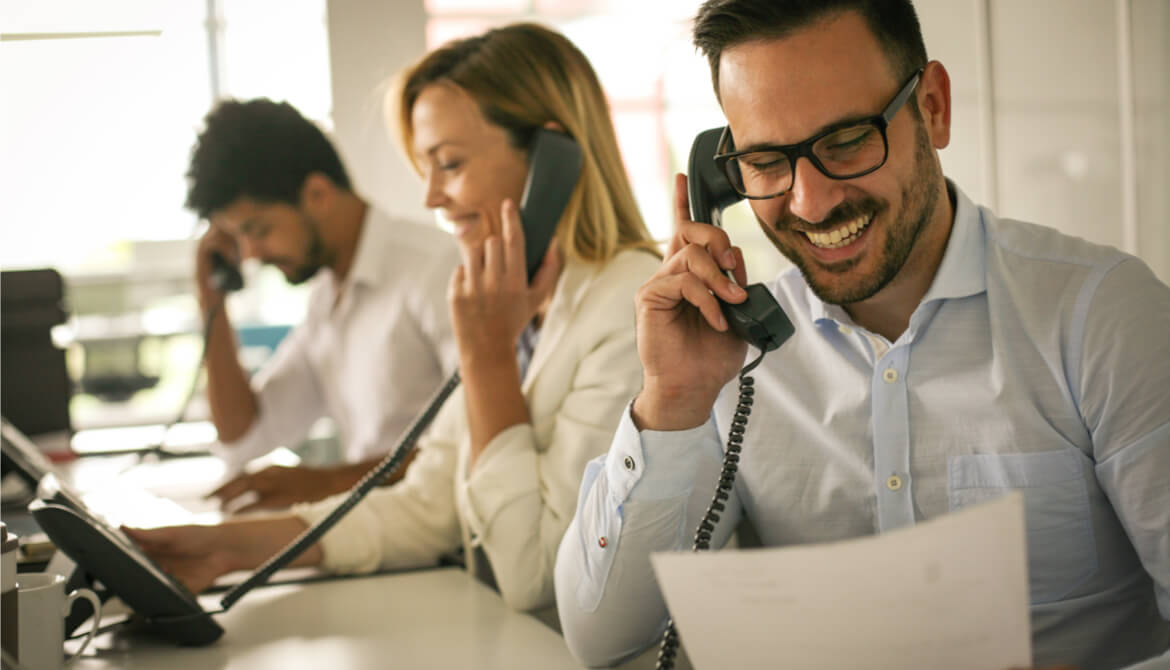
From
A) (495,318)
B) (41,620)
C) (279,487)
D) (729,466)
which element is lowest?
(279,487)

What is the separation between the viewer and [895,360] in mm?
1077

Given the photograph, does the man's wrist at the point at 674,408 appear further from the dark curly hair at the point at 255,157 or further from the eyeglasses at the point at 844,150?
the dark curly hair at the point at 255,157

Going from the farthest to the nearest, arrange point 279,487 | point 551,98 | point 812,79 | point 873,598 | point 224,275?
point 224,275, point 279,487, point 551,98, point 812,79, point 873,598

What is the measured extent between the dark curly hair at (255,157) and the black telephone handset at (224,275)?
117mm

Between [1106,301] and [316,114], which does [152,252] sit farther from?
[1106,301]

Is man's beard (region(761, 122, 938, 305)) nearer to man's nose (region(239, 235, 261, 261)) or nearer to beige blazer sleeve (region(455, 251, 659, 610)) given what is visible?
beige blazer sleeve (region(455, 251, 659, 610))

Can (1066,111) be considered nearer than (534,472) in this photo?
No

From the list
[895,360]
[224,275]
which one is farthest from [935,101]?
[224,275]

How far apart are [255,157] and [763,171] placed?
6.11 feet

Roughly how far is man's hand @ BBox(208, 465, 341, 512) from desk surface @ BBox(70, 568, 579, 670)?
0.57 m

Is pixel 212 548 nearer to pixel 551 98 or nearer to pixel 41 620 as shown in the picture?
pixel 41 620

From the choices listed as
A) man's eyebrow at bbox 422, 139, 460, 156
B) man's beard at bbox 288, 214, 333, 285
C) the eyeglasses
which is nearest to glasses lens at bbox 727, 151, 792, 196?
the eyeglasses

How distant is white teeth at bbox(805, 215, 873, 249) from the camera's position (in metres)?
1.04

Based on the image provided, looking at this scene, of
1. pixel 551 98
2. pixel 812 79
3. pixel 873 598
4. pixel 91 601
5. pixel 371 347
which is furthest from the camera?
pixel 371 347
